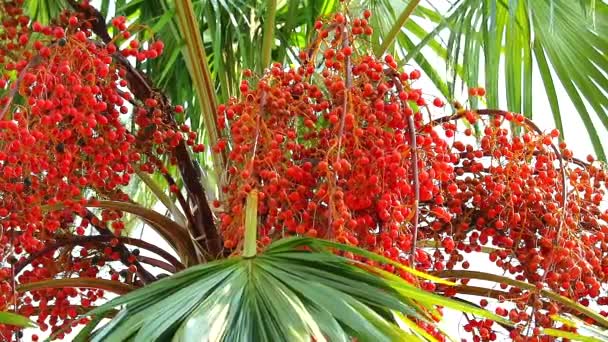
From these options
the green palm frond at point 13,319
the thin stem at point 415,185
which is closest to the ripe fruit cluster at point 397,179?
the thin stem at point 415,185

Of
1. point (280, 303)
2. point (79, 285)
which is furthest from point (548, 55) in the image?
point (280, 303)

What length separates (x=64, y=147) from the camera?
1526 millimetres

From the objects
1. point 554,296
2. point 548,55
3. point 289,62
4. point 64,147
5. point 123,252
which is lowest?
point 554,296

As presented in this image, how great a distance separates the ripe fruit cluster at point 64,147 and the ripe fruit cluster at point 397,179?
0.22 m

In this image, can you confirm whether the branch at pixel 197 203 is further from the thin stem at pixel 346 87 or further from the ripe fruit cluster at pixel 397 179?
the thin stem at pixel 346 87

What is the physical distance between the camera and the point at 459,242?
1725mm

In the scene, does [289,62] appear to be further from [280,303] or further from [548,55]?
[280,303]

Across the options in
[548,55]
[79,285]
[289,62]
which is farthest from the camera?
[289,62]

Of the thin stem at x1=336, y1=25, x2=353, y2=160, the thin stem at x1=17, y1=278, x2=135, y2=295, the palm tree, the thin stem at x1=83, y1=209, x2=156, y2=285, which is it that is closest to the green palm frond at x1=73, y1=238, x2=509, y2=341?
the palm tree

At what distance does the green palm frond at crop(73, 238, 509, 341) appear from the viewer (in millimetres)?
1112

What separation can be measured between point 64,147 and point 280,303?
55 cm

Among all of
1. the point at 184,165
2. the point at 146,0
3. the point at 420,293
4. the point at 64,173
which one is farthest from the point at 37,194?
the point at 146,0

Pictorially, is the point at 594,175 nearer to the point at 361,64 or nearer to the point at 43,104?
the point at 361,64

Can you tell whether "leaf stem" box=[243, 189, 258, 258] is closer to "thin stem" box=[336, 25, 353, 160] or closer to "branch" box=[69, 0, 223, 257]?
"thin stem" box=[336, 25, 353, 160]
